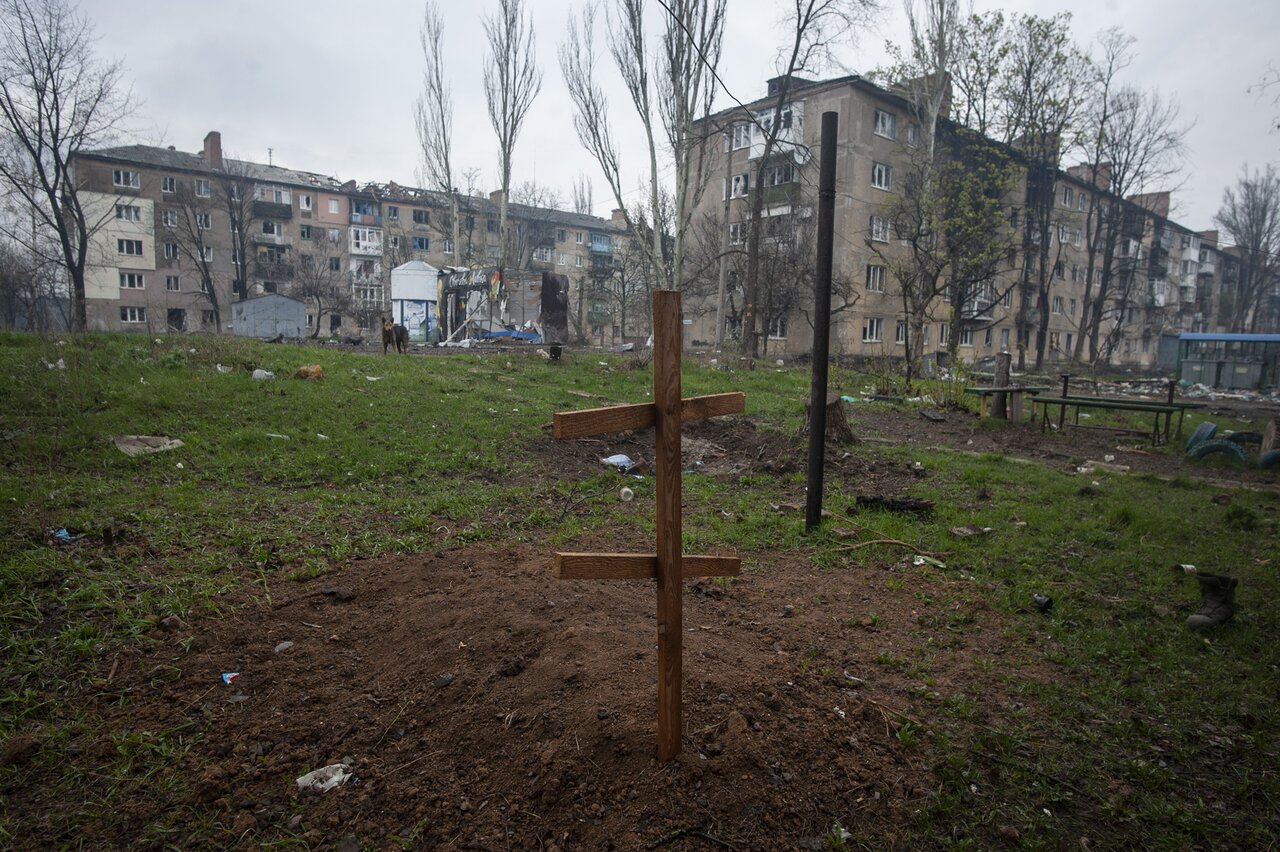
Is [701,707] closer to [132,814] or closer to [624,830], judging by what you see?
[624,830]

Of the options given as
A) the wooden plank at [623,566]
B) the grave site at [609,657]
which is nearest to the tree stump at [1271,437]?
the grave site at [609,657]

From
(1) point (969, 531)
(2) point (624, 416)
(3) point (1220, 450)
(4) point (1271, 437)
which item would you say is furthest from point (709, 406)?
(4) point (1271, 437)

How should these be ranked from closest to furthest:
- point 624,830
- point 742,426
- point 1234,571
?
point 624,830, point 1234,571, point 742,426

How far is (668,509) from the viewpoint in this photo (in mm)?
2285

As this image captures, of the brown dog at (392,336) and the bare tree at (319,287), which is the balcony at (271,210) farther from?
the brown dog at (392,336)

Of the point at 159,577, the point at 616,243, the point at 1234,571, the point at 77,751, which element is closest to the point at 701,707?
the point at 77,751

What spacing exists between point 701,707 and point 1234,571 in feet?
14.9

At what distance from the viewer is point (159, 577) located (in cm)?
384

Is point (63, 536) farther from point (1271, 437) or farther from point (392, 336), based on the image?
point (1271, 437)

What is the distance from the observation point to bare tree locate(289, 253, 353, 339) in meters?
44.4

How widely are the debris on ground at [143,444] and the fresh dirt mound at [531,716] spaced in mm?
3876

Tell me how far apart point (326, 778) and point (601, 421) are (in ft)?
5.37

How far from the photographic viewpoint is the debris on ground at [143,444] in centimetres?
648

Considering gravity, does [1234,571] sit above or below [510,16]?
below
